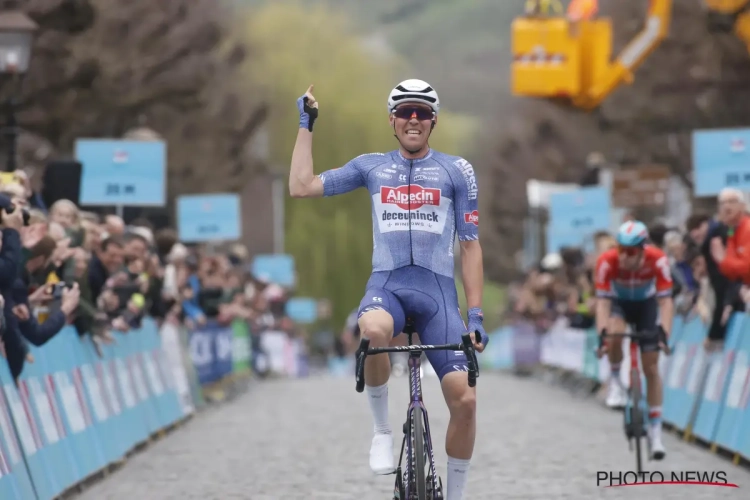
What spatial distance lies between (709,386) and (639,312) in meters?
2.24

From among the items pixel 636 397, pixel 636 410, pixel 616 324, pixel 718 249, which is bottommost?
pixel 636 410

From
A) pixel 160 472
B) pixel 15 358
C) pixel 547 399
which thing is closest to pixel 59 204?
pixel 160 472

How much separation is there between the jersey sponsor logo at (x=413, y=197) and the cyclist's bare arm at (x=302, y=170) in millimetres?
429

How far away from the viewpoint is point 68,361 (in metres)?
14.6

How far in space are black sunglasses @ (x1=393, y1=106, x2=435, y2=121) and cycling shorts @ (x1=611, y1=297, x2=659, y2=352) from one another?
564 centimetres

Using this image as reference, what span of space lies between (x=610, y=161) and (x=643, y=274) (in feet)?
137

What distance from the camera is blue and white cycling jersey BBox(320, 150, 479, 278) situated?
404 inches

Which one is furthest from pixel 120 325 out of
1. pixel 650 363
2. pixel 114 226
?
pixel 650 363

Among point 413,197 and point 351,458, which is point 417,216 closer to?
point 413,197

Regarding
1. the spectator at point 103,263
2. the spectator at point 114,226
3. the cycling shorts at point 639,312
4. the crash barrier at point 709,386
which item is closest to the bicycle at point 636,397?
the cycling shorts at point 639,312

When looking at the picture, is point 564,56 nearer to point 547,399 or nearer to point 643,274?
point 547,399

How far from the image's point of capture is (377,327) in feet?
32.3

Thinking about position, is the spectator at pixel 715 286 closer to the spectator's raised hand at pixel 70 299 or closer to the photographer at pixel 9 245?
the spectator's raised hand at pixel 70 299

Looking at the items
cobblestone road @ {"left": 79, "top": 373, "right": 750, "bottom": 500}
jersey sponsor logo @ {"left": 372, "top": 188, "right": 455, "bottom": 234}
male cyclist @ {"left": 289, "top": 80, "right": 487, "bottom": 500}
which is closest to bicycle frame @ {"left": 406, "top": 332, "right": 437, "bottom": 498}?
male cyclist @ {"left": 289, "top": 80, "right": 487, "bottom": 500}
